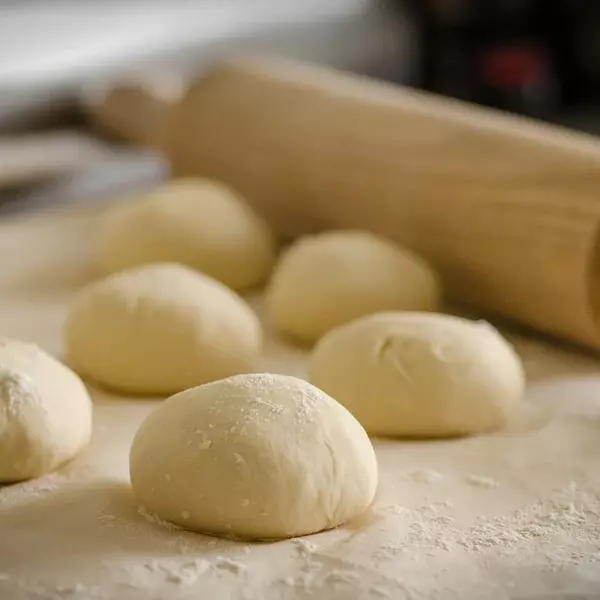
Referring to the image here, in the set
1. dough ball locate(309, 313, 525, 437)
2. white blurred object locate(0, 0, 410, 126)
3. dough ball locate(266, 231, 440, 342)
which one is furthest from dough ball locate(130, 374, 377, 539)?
white blurred object locate(0, 0, 410, 126)

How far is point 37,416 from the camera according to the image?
1.11 m

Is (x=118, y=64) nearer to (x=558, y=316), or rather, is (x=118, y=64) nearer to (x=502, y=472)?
(x=558, y=316)

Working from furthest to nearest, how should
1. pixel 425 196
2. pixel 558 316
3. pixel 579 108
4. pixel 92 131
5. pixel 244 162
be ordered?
1. pixel 579 108
2. pixel 92 131
3. pixel 244 162
4. pixel 425 196
5. pixel 558 316

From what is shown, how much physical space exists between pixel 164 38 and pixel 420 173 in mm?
1083

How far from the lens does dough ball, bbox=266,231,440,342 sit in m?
1.48

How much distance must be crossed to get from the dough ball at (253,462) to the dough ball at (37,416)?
10cm

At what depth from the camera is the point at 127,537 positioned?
1001 millimetres

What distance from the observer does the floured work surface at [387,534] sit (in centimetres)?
93

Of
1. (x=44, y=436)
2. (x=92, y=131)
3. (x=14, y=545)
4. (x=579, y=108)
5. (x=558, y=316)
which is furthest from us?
(x=579, y=108)

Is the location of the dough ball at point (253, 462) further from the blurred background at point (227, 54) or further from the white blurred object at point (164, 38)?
the white blurred object at point (164, 38)

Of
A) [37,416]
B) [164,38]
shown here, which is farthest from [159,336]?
[164,38]

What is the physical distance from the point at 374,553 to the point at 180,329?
17.3 inches

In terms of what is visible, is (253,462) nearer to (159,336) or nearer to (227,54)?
(159,336)

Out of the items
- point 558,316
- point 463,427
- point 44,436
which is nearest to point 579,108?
point 558,316
